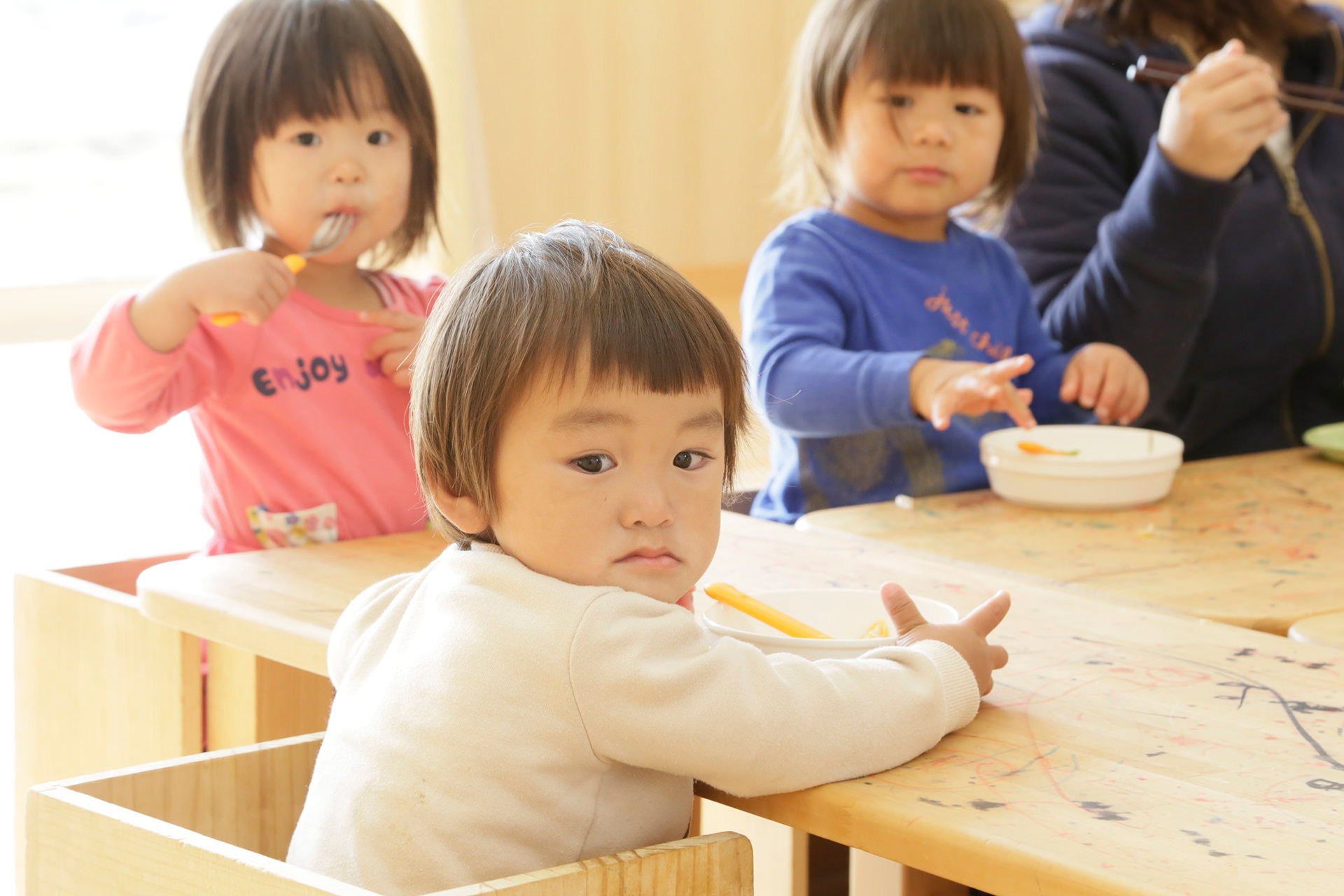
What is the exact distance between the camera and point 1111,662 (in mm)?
864

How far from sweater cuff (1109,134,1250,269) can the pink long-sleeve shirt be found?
2.89 ft

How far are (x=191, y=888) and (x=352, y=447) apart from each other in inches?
31.0

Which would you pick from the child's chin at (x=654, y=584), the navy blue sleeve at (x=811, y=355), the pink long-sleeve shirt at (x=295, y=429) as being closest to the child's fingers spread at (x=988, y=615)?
the child's chin at (x=654, y=584)

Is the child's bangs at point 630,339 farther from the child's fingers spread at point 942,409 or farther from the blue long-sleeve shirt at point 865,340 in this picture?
the blue long-sleeve shirt at point 865,340

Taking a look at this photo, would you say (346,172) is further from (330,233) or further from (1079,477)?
(1079,477)

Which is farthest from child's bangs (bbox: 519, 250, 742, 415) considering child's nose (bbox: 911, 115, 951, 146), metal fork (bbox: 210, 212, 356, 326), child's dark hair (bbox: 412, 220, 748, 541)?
child's nose (bbox: 911, 115, 951, 146)

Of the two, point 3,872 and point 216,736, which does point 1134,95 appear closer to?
point 216,736

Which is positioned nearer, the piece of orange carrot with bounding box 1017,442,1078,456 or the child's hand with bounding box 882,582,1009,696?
the child's hand with bounding box 882,582,1009,696

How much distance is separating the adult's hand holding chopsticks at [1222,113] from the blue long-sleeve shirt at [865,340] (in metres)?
0.27

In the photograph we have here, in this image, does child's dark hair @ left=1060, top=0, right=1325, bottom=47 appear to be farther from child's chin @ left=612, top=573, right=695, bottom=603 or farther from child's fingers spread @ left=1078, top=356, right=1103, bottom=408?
child's chin @ left=612, top=573, right=695, bottom=603

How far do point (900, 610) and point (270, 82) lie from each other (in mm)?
869

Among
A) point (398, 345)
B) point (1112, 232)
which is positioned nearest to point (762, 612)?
point (398, 345)

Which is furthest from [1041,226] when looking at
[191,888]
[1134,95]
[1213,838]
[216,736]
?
[191,888]

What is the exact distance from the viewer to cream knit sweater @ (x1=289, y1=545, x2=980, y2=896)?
0.68 m
